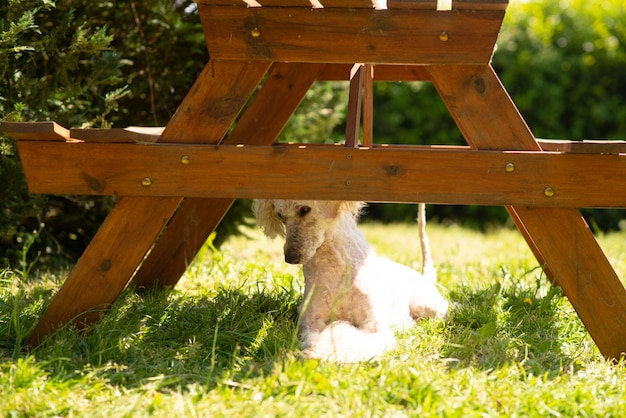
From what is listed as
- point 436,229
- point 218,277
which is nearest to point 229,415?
point 218,277

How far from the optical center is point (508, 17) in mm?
7262

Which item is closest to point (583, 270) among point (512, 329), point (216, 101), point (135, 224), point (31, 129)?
point (512, 329)

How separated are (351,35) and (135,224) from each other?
1007 mm

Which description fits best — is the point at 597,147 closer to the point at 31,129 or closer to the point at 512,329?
the point at 512,329

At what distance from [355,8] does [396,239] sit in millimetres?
3789

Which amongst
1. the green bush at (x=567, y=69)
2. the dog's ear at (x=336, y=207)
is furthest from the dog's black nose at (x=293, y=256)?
the green bush at (x=567, y=69)

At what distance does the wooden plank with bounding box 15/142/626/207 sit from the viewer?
2469mm

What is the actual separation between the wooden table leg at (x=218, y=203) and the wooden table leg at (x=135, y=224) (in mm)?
721

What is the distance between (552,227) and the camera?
2.53 metres

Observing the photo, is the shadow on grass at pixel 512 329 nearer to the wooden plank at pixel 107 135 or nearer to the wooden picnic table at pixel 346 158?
the wooden picnic table at pixel 346 158

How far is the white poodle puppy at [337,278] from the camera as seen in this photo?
9.02 ft

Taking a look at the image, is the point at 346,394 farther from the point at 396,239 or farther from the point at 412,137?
the point at 412,137

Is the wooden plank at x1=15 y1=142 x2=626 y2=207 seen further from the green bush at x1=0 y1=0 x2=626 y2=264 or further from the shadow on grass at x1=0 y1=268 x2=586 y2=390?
the green bush at x1=0 y1=0 x2=626 y2=264

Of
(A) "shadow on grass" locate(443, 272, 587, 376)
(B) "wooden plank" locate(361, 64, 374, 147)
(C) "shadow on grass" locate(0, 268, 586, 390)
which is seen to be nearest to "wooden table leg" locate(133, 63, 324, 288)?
(C) "shadow on grass" locate(0, 268, 586, 390)
